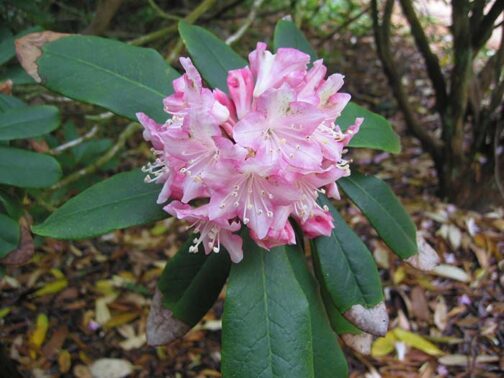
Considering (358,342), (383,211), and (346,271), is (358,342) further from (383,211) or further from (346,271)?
(383,211)

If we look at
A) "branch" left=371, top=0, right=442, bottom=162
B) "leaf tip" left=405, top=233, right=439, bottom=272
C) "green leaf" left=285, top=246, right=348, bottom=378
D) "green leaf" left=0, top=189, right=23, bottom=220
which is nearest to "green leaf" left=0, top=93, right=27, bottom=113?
"green leaf" left=0, top=189, right=23, bottom=220

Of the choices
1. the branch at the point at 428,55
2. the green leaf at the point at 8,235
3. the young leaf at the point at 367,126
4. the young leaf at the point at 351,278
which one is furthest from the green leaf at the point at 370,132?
the branch at the point at 428,55

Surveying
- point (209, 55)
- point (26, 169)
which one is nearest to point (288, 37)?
point (209, 55)

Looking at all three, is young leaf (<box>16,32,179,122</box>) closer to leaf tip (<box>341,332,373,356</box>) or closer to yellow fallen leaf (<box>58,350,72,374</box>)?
leaf tip (<box>341,332,373,356</box>)

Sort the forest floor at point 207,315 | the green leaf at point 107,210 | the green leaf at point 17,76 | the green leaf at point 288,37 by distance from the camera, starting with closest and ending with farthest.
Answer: the green leaf at point 107,210, the green leaf at point 288,37, the green leaf at point 17,76, the forest floor at point 207,315

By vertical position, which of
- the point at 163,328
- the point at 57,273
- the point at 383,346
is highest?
the point at 163,328

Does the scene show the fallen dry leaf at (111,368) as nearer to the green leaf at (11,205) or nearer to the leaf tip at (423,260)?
the green leaf at (11,205)

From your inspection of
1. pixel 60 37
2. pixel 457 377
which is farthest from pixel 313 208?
pixel 457 377
